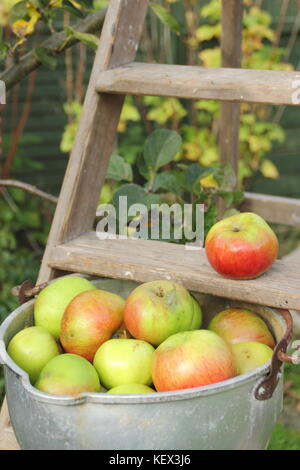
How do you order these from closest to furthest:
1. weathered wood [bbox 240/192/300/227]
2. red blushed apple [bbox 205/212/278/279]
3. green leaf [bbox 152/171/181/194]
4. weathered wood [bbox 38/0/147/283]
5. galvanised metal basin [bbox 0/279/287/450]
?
galvanised metal basin [bbox 0/279/287/450]
red blushed apple [bbox 205/212/278/279]
weathered wood [bbox 38/0/147/283]
green leaf [bbox 152/171/181/194]
weathered wood [bbox 240/192/300/227]

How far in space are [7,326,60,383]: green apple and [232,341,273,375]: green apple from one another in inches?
12.0

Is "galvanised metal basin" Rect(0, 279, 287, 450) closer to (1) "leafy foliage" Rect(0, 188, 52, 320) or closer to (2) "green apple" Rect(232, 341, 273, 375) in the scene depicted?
(2) "green apple" Rect(232, 341, 273, 375)

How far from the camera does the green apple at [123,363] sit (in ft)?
3.67

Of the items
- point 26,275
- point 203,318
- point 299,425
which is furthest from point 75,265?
point 26,275

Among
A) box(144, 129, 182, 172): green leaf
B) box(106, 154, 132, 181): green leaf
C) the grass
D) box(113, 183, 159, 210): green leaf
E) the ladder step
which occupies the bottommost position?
the grass

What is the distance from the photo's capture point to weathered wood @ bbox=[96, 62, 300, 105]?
130 cm

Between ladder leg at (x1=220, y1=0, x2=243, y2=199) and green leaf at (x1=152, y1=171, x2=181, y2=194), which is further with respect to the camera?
ladder leg at (x1=220, y1=0, x2=243, y2=199)

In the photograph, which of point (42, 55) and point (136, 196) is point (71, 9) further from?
point (136, 196)

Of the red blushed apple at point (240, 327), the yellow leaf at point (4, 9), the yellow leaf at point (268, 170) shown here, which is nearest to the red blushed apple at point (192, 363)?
the red blushed apple at point (240, 327)

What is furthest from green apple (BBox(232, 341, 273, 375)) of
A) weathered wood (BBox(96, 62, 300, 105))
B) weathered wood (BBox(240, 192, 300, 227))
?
weathered wood (BBox(240, 192, 300, 227))

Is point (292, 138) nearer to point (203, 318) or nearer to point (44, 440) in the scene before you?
point (203, 318)

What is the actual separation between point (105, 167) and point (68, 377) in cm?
61

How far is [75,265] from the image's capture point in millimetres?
1425

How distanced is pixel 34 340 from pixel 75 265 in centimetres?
28
